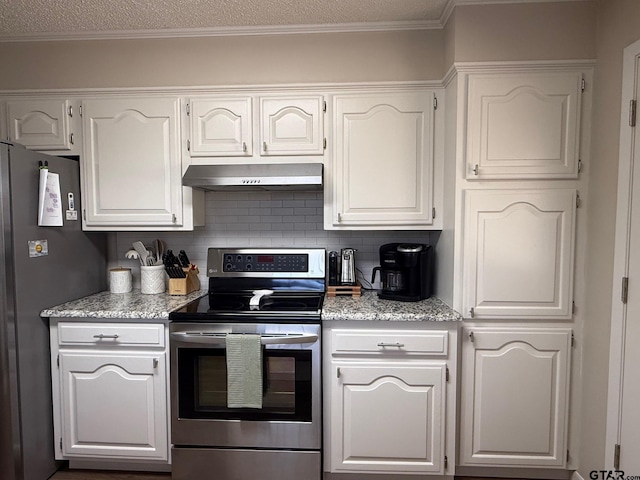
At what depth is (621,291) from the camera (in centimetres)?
158

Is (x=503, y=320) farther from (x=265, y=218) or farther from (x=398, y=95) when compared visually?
(x=265, y=218)

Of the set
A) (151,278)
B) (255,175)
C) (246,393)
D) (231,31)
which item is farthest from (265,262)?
(231,31)

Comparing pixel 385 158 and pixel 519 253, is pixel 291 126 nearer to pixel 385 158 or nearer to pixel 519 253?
pixel 385 158

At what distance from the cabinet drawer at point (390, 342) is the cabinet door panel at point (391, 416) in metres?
0.07

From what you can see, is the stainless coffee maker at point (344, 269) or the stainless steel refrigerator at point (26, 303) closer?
the stainless steel refrigerator at point (26, 303)

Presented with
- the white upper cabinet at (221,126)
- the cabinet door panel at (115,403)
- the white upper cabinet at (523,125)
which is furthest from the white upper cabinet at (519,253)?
the cabinet door panel at (115,403)

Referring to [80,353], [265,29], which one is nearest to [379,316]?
[80,353]

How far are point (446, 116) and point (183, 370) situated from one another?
188 cm

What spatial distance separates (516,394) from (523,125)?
133 centimetres

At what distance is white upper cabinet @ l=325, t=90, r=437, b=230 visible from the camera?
2.05m

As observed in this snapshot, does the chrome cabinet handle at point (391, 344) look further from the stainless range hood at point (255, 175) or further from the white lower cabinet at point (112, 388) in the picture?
the white lower cabinet at point (112, 388)

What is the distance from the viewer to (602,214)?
170 cm

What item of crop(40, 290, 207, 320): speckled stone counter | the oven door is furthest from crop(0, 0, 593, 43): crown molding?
the oven door

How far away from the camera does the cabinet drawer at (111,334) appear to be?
190cm
